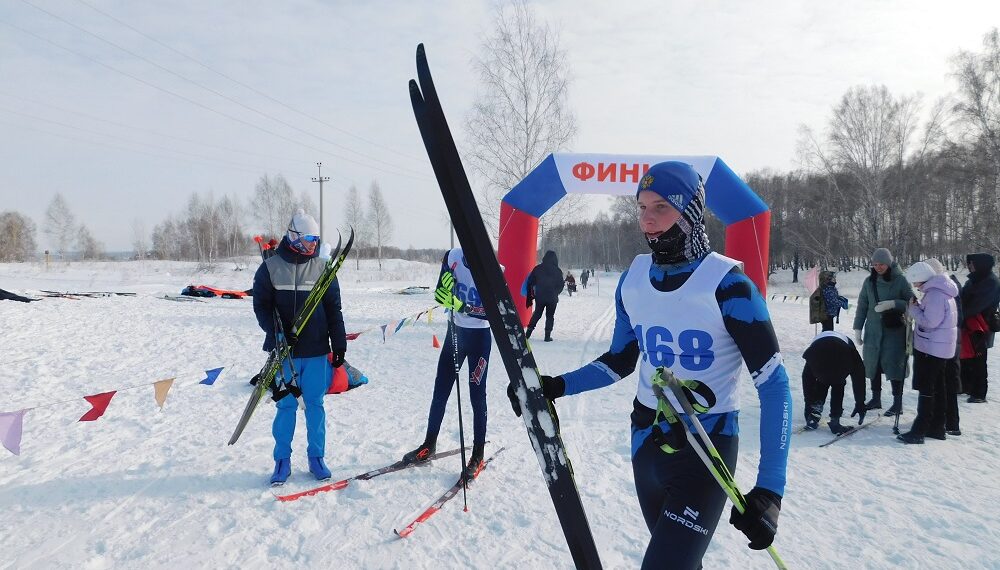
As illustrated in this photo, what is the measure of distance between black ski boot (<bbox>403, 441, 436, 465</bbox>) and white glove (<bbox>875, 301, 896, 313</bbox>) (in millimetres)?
5019

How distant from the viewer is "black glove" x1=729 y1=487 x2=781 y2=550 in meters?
1.51

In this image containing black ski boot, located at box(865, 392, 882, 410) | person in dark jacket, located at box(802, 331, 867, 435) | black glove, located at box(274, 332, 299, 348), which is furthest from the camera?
black ski boot, located at box(865, 392, 882, 410)

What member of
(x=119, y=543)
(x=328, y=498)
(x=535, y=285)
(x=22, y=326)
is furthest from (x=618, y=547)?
(x=22, y=326)

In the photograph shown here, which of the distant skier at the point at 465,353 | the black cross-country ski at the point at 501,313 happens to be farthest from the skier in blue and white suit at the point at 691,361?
the distant skier at the point at 465,353

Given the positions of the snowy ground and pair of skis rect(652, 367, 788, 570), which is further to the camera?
the snowy ground

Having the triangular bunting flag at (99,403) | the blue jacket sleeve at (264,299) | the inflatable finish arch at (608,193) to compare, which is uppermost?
the inflatable finish arch at (608,193)

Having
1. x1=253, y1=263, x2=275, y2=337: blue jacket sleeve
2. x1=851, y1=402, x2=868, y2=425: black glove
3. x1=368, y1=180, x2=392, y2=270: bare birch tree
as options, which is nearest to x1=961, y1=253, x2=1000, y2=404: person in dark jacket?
x1=851, y1=402, x2=868, y2=425: black glove

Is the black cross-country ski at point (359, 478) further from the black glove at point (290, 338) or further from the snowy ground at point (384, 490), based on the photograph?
the black glove at point (290, 338)

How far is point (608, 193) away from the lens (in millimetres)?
10070

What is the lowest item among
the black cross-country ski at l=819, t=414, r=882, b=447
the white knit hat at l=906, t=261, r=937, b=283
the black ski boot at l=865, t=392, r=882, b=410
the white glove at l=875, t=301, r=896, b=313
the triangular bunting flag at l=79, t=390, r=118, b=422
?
the black cross-country ski at l=819, t=414, r=882, b=447

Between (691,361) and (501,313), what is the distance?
27.6 inches

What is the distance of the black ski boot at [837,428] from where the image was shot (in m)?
5.18

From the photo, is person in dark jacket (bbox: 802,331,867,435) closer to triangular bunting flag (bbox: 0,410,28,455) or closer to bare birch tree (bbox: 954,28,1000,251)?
triangular bunting flag (bbox: 0,410,28,455)

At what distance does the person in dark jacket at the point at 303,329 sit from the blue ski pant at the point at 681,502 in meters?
2.72
